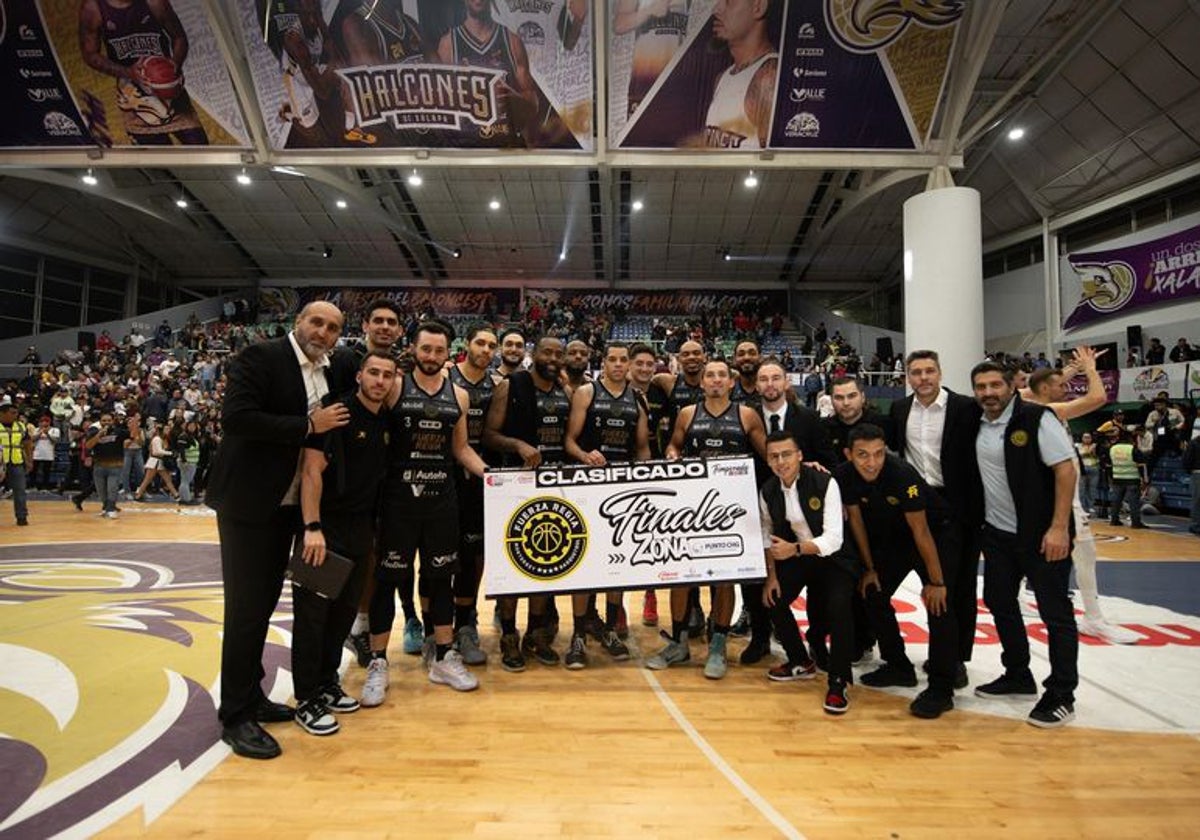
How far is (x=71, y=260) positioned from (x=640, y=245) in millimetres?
23857

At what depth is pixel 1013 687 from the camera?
360 centimetres

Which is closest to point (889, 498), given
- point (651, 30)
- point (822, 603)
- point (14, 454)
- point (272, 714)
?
point (822, 603)

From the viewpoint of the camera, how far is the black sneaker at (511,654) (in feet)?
13.2

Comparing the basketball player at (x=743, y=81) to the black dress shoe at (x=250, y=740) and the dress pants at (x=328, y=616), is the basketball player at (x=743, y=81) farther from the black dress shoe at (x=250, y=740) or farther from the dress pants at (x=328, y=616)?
the black dress shoe at (x=250, y=740)

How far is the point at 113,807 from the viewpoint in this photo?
241 centimetres

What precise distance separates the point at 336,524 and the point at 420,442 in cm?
68

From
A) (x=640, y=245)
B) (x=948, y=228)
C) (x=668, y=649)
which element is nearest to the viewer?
(x=668, y=649)

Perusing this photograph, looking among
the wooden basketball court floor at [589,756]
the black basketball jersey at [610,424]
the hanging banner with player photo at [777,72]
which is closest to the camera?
the wooden basketball court floor at [589,756]

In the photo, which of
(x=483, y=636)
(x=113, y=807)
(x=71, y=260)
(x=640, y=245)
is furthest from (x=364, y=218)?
(x=113, y=807)

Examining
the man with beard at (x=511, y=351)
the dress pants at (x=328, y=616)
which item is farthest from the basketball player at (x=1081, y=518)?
Result: the dress pants at (x=328, y=616)

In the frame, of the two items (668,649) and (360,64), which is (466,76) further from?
(668,649)

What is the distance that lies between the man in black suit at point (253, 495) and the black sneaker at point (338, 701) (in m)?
0.38

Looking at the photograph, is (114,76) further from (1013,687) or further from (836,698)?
(1013,687)

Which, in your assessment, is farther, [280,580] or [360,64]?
[360,64]
